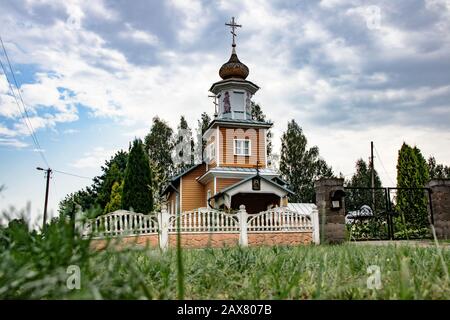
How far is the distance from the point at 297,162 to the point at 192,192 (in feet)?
46.3

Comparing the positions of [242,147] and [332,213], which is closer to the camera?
[332,213]

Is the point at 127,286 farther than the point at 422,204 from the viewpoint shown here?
No

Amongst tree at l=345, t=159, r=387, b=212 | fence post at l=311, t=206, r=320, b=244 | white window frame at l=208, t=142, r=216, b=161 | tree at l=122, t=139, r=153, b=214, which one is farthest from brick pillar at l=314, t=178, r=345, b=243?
tree at l=345, t=159, r=387, b=212

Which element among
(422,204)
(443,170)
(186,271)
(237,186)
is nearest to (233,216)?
(237,186)

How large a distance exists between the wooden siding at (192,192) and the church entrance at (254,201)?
10.5 ft

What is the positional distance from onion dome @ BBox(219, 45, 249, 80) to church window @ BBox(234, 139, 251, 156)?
4.09 m

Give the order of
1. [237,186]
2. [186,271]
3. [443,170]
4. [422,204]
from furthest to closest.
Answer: [443,170] < [237,186] < [422,204] < [186,271]

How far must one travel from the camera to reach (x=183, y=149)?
109 feet

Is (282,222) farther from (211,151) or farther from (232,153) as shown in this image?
(211,151)

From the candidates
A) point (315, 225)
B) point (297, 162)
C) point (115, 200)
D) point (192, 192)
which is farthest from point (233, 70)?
point (297, 162)
